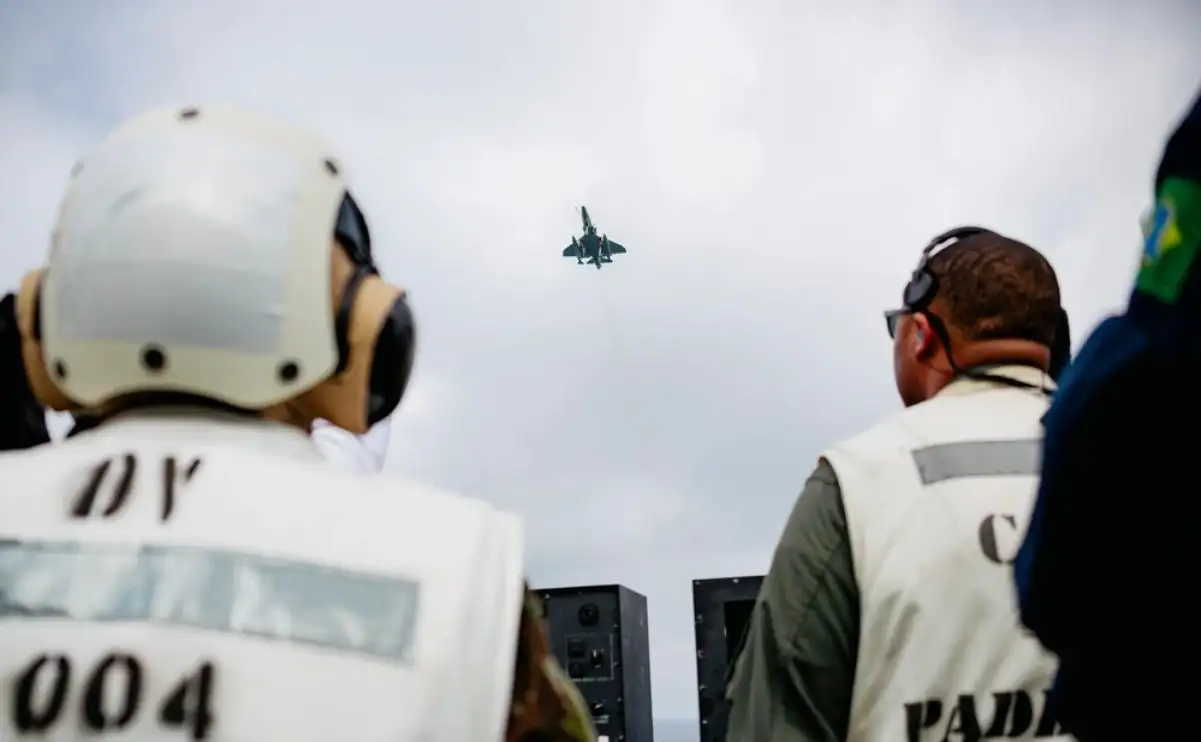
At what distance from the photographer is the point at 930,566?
7.04 feet

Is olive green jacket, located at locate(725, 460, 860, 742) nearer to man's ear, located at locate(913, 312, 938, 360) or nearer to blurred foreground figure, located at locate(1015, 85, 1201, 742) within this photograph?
man's ear, located at locate(913, 312, 938, 360)

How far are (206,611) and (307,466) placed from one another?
Result: 0.25 m

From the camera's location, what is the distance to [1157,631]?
109 centimetres

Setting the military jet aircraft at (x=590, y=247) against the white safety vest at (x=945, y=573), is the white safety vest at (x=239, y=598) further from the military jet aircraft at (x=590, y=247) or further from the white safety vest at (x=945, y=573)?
the military jet aircraft at (x=590, y=247)

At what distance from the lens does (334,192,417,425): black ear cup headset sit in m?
1.73

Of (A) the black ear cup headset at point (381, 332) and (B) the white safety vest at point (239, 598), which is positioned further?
(A) the black ear cup headset at point (381, 332)

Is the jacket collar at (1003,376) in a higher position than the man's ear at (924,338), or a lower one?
lower

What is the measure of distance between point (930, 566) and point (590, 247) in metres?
31.2

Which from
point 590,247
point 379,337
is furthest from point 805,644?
point 590,247

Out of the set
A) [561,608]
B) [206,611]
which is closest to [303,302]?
[206,611]

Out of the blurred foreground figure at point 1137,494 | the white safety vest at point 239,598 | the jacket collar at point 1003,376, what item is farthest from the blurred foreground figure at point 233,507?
the jacket collar at point 1003,376

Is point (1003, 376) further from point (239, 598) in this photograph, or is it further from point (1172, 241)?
point (239, 598)

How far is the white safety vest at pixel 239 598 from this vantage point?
1325 millimetres

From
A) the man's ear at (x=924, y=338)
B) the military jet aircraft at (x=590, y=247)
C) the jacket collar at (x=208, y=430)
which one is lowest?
the jacket collar at (x=208, y=430)
